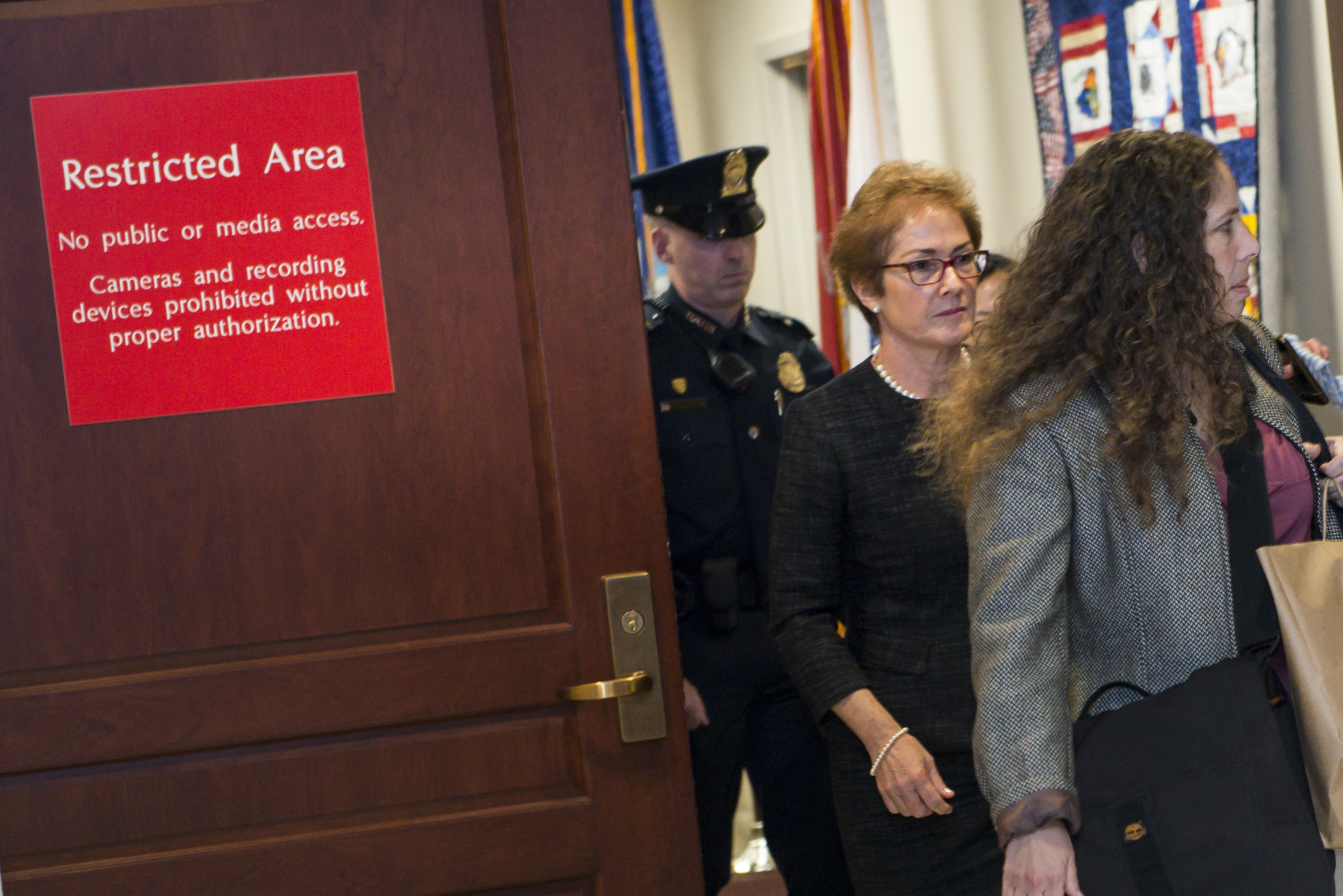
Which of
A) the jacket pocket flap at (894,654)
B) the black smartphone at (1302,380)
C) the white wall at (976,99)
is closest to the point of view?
the black smartphone at (1302,380)

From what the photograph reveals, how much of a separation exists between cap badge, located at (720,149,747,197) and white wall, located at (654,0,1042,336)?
820mm

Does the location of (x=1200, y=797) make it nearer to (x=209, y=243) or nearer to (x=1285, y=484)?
(x=1285, y=484)

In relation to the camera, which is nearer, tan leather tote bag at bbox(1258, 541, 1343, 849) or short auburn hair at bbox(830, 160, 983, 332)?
tan leather tote bag at bbox(1258, 541, 1343, 849)

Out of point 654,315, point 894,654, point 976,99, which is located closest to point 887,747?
point 894,654

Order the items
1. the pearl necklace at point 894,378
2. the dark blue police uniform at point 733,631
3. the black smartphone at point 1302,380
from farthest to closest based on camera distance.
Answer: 1. the dark blue police uniform at point 733,631
2. the pearl necklace at point 894,378
3. the black smartphone at point 1302,380

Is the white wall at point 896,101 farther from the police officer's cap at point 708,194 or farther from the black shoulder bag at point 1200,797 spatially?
the black shoulder bag at point 1200,797

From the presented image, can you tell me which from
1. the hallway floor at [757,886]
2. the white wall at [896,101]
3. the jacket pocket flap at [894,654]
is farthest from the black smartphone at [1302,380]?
the hallway floor at [757,886]

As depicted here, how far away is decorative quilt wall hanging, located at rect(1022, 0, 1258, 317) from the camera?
244 cm

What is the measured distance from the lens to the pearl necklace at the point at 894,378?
1.79 meters

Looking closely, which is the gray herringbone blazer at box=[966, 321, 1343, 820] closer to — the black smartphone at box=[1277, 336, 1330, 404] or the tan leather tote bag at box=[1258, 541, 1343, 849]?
the tan leather tote bag at box=[1258, 541, 1343, 849]

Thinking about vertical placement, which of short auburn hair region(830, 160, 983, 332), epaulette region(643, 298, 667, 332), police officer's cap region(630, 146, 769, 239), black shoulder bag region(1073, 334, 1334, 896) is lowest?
black shoulder bag region(1073, 334, 1334, 896)

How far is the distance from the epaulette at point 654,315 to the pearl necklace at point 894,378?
0.64m

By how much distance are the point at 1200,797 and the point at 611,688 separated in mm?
692

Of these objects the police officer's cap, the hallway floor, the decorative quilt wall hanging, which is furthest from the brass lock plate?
the hallway floor
